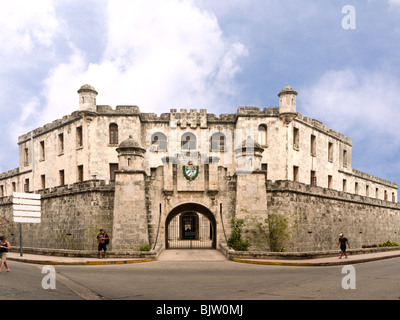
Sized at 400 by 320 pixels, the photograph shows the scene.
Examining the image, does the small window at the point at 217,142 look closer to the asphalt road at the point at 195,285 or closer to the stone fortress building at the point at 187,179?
the stone fortress building at the point at 187,179

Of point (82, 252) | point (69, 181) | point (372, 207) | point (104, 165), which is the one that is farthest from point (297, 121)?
point (82, 252)

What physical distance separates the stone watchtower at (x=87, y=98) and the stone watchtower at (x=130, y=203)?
34.4 ft

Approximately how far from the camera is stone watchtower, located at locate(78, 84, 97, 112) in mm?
A: 31656

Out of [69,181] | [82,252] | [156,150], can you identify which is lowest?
[82,252]

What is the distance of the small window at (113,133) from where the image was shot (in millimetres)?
32906

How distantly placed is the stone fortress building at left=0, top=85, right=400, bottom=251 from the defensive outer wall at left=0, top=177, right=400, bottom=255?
0.21ft

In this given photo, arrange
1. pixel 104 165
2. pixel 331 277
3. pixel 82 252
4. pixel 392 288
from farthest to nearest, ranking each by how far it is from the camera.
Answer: pixel 104 165
pixel 82 252
pixel 331 277
pixel 392 288

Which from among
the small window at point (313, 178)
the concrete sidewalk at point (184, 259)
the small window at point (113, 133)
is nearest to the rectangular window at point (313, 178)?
the small window at point (313, 178)

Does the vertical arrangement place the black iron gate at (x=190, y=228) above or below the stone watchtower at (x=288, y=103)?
below

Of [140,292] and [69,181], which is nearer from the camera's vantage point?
[140,292]

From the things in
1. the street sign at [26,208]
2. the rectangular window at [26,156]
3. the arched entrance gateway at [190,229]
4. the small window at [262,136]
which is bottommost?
the arched entrance gateway at [190,229]
